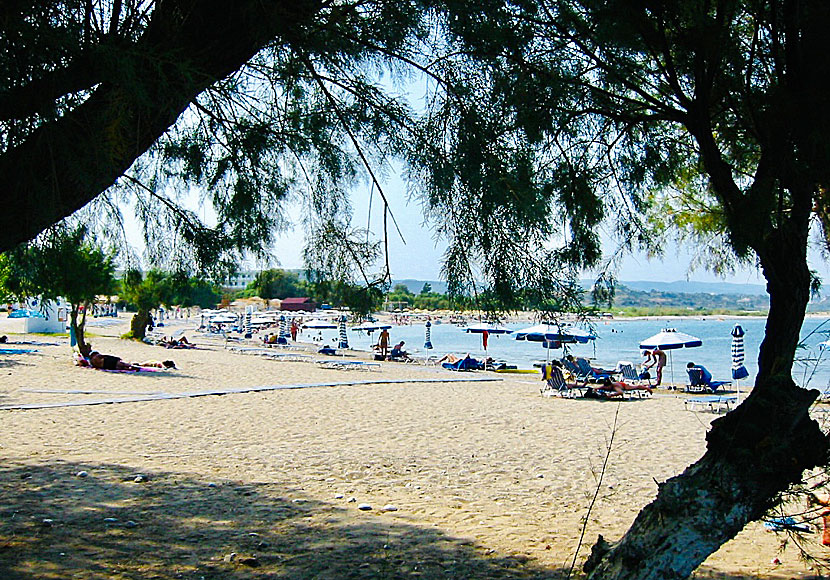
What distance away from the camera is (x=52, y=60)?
315 cm

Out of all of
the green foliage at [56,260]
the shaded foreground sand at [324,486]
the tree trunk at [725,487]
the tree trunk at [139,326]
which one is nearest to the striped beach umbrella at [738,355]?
the shaded foreground sand at [324,486]

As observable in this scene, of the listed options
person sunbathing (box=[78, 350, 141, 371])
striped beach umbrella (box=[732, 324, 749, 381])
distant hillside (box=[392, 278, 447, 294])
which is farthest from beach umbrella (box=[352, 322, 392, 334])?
striped beach umbrella (box=[732, 324, 749, 381])

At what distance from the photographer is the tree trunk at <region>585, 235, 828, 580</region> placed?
9.18 feet

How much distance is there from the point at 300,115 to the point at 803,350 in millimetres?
2940

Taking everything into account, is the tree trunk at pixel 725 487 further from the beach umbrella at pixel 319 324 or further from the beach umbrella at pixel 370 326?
the beach umbrella at pixel 319 324

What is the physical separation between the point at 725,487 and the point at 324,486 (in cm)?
460

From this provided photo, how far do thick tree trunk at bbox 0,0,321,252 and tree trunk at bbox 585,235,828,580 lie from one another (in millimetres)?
2532

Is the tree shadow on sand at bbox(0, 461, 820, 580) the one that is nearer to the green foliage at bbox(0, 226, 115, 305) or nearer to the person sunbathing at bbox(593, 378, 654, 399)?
the green foliage at bbox(0, 226, 115, 305)

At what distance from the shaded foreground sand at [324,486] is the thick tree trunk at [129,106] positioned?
217 cm

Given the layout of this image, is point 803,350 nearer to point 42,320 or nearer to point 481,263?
point 481,263

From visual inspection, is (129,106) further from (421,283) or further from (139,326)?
(139,326)

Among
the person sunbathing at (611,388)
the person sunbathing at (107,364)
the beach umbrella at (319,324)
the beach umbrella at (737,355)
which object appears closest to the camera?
the beach umbrella at (737,355)

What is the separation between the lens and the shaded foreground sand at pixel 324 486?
475cm

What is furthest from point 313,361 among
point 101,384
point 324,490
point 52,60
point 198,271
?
point 52,60
